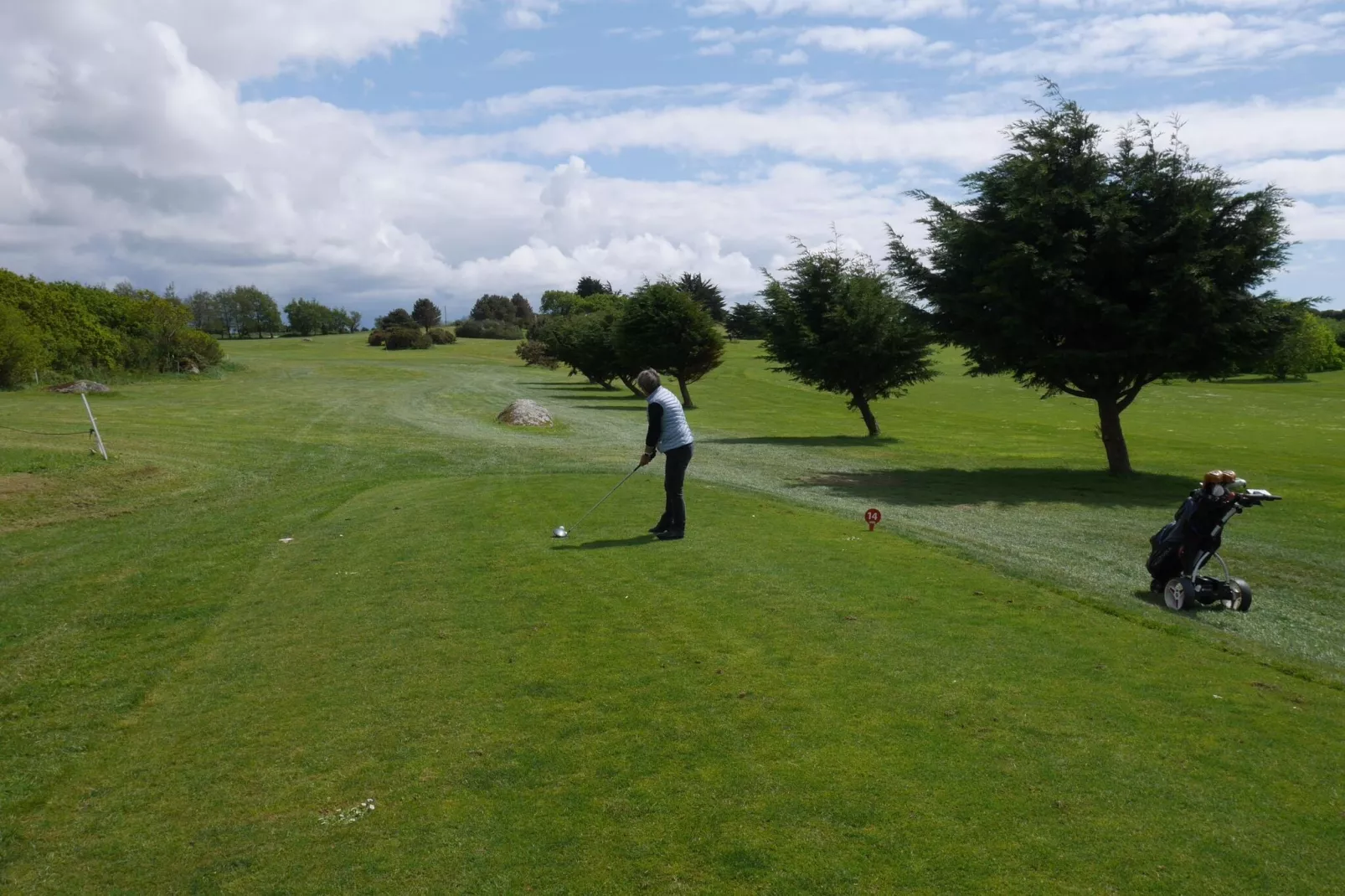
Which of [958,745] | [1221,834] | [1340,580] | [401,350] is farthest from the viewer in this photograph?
[401,350]

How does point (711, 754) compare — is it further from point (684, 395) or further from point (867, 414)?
point (684, 395)

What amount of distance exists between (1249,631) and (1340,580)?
526 cm

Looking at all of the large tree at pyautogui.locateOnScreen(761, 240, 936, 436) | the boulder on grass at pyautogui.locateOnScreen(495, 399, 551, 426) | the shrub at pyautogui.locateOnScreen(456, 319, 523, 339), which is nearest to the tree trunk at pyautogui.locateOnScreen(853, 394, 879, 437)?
the large tree at pyautogui.locateOnScreen(761, 240, 936, 436)

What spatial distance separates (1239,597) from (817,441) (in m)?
28.6

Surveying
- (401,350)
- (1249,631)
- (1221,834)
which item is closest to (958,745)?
(1221,834)

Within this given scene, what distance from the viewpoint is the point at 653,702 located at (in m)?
7.74

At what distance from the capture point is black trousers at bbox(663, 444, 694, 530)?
45.8 feet

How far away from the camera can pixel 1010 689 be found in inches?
307

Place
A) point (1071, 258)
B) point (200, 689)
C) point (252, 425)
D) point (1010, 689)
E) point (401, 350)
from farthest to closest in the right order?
point (401, 350), point (252, 425), point (1071, 258), point (200, 689), point (1010, 689)

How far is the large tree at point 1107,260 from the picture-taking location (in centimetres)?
2525

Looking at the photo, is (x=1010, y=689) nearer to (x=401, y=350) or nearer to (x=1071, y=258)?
(x=1071, y=258)

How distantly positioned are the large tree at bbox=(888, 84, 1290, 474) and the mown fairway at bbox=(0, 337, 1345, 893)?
7146 mm

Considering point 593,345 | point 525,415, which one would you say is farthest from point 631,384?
point 525,415

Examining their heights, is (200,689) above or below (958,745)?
below
